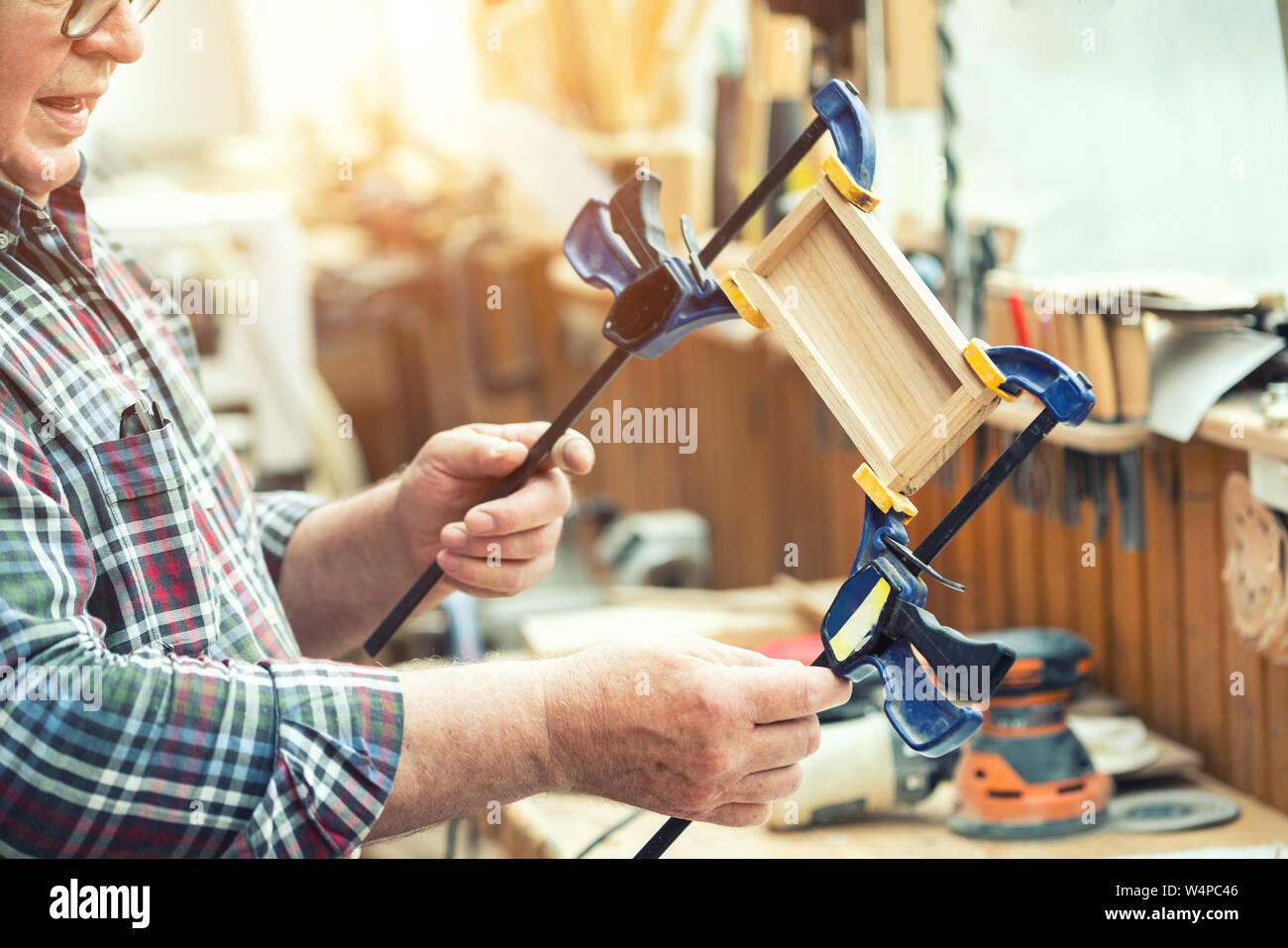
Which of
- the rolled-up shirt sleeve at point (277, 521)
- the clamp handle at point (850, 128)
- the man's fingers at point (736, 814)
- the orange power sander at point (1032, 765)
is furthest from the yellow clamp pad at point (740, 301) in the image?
the orange power sander at point (1032, 765)

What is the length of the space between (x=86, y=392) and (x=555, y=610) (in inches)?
57.4

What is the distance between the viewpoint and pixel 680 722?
0.78 m

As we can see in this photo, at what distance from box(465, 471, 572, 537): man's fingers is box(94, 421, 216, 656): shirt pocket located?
0.23m

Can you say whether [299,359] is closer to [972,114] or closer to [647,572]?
[647,572]

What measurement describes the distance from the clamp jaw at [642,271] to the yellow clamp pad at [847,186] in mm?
111

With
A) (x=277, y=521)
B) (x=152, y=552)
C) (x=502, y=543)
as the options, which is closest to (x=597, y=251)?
(x=502, y=543)

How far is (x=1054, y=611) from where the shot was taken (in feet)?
5.53

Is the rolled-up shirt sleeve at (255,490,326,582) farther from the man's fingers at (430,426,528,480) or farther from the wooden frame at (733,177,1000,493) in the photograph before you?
the wooden frame at (733,177,1000,493)

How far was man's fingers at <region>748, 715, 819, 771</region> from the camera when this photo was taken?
80 cm

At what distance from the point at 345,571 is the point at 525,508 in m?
0.24

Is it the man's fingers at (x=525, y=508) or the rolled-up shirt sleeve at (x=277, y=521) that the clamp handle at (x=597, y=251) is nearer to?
the man's fingers at (x=525, y=508)

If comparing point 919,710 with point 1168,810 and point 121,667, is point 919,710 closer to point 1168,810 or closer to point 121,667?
point 121,667

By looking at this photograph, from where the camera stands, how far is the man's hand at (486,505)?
3.34ft

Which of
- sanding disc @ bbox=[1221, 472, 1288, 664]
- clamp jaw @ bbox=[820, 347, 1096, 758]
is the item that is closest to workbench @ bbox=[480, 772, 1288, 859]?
sanding disc @ bbox=[1221, 472, 1288, 664]
